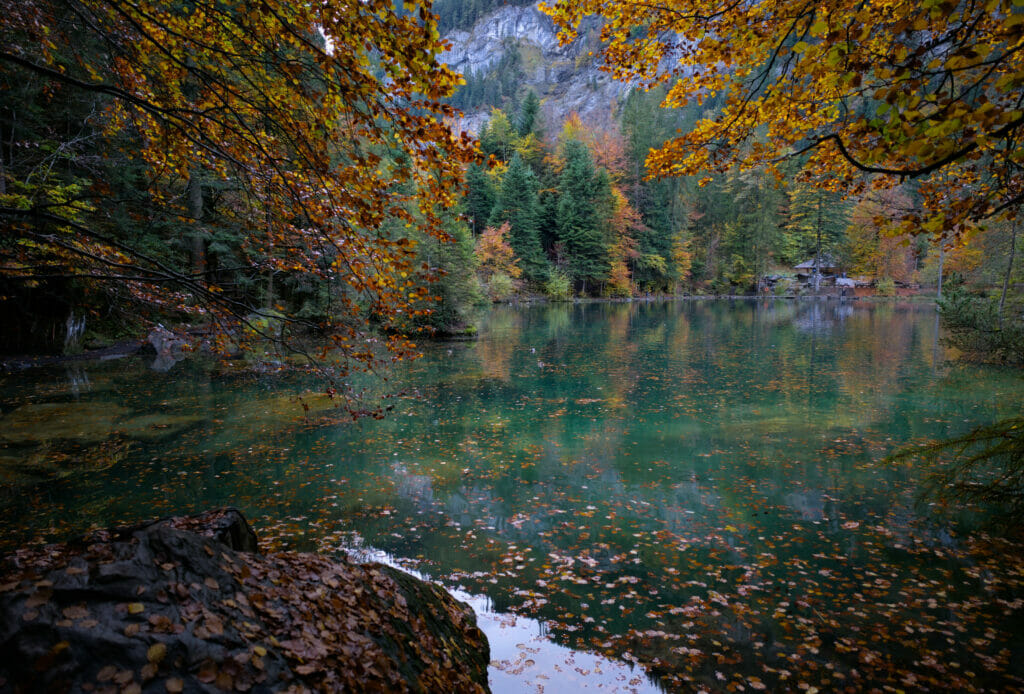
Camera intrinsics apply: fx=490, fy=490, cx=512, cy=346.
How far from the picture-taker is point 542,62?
11844 cm

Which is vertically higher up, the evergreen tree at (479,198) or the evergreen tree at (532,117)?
the evergreen tree at (532,117)

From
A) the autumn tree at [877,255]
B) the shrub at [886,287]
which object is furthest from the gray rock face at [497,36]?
the shrub at [886,287]

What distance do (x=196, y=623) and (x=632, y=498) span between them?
238 inches

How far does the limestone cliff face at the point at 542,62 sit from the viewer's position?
102 meters

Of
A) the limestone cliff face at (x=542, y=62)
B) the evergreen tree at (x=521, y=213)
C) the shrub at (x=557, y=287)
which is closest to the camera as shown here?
the evergreen tree at (x=521, y=213)

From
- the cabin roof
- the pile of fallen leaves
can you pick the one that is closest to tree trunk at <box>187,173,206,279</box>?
the pile of fallen leaves

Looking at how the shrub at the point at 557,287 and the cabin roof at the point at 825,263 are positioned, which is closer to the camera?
the shrub at the point at 557,287

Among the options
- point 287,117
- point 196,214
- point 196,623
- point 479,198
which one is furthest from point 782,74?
point 479,198

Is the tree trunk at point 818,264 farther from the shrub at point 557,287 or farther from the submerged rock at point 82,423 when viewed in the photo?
the submerged rock at point 82,423

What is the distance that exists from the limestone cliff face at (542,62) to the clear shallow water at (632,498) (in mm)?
78072

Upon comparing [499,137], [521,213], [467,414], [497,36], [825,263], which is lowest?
[467,414]

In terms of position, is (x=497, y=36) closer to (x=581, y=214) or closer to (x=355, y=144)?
(x=581, y=214)

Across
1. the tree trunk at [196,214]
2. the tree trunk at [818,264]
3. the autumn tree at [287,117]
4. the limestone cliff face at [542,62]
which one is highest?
the limestone cliff face at [542,62]

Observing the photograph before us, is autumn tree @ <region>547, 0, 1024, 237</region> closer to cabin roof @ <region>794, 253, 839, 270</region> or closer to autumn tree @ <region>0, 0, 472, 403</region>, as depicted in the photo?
autumn tree @ <region>0, 0, 472, 403</region>
